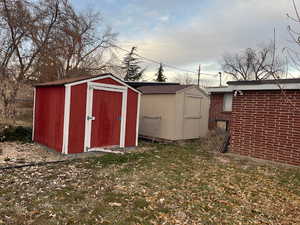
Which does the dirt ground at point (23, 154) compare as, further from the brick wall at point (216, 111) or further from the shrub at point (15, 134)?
the brick wall at point (216, 111)

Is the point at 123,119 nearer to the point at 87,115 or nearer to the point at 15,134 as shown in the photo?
the point at 87,115

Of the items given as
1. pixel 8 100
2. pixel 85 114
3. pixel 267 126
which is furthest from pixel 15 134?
pixel 267 126

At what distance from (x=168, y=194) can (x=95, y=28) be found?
16239mm

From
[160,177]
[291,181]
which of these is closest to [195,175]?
[160,177]

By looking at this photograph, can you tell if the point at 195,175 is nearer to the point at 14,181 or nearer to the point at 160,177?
the point at 160,177

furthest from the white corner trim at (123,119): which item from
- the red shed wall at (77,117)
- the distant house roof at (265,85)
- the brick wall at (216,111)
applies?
the brick wall at (216,111)

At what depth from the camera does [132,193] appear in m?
3.54

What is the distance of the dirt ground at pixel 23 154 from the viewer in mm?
5039

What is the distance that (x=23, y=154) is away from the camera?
5613 millimetres

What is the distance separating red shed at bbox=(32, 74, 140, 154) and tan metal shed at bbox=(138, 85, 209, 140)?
1543 millimetres

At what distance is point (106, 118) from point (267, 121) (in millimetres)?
4481

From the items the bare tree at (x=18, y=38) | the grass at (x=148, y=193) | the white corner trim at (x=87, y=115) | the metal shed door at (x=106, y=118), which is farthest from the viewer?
the bare tree at (x=18, y=38)

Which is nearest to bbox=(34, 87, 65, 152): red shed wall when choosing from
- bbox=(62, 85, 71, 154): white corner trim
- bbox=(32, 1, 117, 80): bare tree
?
bbox=(62, 85, 71, 154): white corner trim

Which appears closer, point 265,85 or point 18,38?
point 265,85
